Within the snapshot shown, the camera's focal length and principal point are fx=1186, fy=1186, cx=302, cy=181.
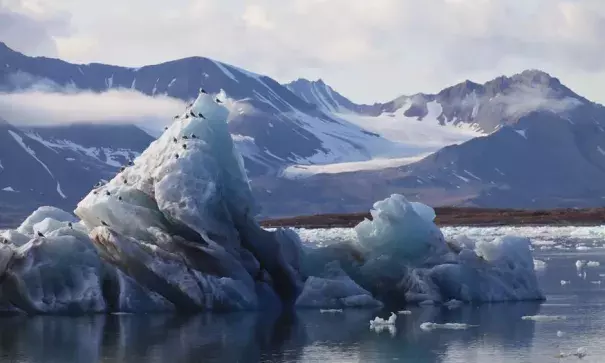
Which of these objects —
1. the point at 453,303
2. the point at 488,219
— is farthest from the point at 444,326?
the point at 488,219

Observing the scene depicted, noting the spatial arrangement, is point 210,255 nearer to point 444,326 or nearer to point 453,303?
point 444,326

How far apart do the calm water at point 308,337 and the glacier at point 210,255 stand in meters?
0.73

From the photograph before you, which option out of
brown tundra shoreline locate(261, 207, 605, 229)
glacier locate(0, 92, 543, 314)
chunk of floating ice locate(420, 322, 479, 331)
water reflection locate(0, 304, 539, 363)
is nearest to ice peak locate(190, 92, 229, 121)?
glacier locate(0, 92, 543, 314)

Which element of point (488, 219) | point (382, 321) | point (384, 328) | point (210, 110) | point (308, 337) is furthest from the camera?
point (488, 219)

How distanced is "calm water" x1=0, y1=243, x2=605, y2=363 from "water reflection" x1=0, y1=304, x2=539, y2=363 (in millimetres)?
19

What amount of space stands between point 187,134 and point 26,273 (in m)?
5.29

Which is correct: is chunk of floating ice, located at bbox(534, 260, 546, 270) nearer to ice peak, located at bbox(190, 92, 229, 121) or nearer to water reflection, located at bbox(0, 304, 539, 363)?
water reflection, located at bbox(0, 304, 539, 363)

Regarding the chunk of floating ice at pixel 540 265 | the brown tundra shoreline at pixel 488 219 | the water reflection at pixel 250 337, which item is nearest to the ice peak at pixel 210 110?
the water reflection at pixel 250 337

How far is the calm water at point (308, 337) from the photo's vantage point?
21141 mm

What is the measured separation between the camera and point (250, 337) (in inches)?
931

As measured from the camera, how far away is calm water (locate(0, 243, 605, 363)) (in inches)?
832

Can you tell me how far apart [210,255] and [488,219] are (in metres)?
81.9

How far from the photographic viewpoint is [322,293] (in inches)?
1121

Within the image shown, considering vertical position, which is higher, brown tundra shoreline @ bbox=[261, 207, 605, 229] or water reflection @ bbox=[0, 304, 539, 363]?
brown tundra shoreline @ bbox=[261, 207, 605, 229]
